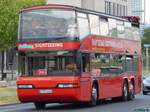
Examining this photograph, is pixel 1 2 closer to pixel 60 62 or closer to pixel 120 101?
pixel 120 101

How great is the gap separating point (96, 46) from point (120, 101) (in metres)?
5.25

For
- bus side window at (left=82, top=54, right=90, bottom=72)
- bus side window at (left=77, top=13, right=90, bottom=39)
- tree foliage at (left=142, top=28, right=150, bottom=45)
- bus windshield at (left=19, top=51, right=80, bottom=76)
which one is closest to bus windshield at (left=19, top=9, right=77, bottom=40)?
bus side window at (left=77, top=13, right=90, bottom=39)

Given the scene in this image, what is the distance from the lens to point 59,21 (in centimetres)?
2339

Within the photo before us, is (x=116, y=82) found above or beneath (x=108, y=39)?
beneath

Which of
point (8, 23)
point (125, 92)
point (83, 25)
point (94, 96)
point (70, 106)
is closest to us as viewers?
point (83, 25)

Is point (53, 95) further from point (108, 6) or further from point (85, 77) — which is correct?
point (108, 6)

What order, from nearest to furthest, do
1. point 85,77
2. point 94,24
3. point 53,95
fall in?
point 53,95
point 85,77
point 94,24

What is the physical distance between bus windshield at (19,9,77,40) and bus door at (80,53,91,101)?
4.11 feet

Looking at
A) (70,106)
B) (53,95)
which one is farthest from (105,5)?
(53,95)

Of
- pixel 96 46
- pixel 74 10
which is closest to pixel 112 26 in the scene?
pixel 96 46

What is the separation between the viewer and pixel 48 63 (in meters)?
23.4

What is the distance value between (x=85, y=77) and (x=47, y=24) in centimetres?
250

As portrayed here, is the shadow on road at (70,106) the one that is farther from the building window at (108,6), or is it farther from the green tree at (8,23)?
the building window at (108,6)

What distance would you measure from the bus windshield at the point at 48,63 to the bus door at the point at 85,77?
51 cm
